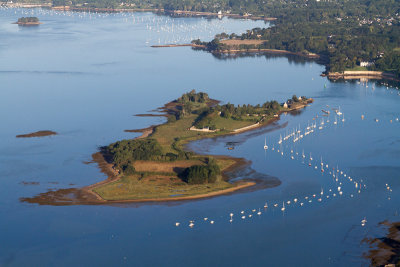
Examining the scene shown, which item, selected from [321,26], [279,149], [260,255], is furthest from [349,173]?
[321,26]

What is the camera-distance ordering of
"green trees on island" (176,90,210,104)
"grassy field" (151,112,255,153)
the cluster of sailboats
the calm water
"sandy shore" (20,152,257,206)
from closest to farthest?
the calm water → "sandy shore" (20,152,257,206) → "grassy field" (151,112,255,153) → "green trees on island" (176,90,210,104) → the cluster of sailboats

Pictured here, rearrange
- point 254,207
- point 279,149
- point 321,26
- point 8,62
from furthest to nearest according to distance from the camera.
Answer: point 321,26 < point 8,62 < point 279,149 < point 254,207

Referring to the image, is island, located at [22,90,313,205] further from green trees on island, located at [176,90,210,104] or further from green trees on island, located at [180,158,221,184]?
green trees on island, located at [176,90,210,104]

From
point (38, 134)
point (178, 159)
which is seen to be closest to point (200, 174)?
point (178, 159)

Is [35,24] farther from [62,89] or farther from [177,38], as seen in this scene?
[62,89]

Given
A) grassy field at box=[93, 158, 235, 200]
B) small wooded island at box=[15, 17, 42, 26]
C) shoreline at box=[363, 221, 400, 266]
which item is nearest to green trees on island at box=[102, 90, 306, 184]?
grassy field at box=[93, 158, 235, 200]
